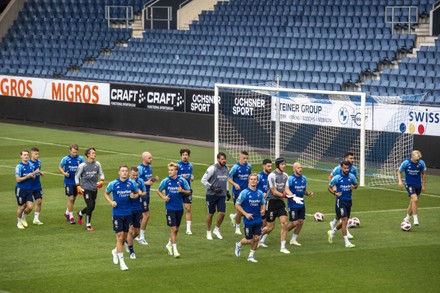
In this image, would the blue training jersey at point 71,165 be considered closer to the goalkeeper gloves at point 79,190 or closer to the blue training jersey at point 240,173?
the goalkeeper gloves at point 79,190

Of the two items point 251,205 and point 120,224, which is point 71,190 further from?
point 251,205

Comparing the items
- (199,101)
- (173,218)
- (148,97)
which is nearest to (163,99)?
(148,97)

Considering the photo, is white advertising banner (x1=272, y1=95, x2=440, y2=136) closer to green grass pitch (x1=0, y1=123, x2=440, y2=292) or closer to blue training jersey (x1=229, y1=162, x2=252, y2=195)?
green grass pitch (x1=0, y1=123, x2=440, y2=292)

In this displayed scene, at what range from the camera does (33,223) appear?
25812 millimetres

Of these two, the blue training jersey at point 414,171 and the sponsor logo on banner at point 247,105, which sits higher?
the sponsor logo on banner at point 247,105

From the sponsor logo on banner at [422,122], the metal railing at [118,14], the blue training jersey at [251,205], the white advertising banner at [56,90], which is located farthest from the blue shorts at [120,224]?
the metal railing at [118,14]

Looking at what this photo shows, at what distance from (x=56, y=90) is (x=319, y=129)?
15622 mm

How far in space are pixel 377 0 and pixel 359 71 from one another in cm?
402

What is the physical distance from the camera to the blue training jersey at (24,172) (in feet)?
83.1

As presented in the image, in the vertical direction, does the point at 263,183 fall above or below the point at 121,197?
above

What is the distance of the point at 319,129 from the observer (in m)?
35.8

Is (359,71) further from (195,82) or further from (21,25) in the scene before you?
(21,25)

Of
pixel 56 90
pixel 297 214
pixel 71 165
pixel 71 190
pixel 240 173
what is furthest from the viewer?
pixel 56 90

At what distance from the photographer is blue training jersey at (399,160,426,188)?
25.7 meters
